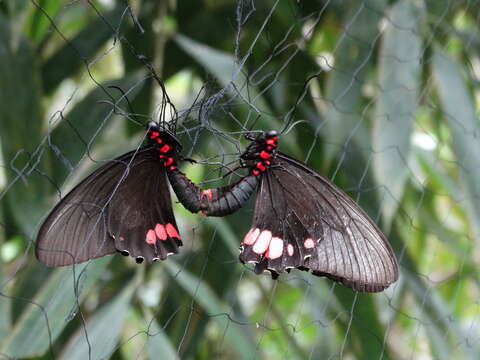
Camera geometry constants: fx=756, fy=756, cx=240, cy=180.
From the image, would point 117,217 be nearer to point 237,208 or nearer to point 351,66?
point 237,208

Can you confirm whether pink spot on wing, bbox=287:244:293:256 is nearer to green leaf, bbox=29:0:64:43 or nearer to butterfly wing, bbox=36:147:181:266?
butterfly wing, bbox=36:147:181:266

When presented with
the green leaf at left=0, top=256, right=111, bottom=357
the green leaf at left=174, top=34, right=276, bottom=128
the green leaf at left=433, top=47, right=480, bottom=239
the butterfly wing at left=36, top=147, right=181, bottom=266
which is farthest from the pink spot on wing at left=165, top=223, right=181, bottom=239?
the green leaf at left=433, top=47, right=480, bottom=239

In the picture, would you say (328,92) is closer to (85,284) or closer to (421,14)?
(421,14)

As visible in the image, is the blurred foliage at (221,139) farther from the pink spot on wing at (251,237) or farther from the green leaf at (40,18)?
the pink spot on wing at (251,237)

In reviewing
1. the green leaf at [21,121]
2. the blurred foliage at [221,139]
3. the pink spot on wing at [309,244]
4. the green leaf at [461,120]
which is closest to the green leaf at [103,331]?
the blurred foliage at [221,139]

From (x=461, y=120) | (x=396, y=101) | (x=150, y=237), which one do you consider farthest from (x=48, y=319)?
(x=461, y=120)

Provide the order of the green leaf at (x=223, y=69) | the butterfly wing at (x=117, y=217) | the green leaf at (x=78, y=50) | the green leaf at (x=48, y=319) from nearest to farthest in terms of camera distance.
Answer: the butterfly wing at (x=117, y=217)
the green leaf at (x=48, y=319)
the green leaf at (x=223, y=69)
the green leaf at (x=78, y=50)

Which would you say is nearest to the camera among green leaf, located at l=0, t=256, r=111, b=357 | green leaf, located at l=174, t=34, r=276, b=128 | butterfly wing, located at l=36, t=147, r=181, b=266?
butterfly wing, located at l=36, t=147, r=181, b=266
